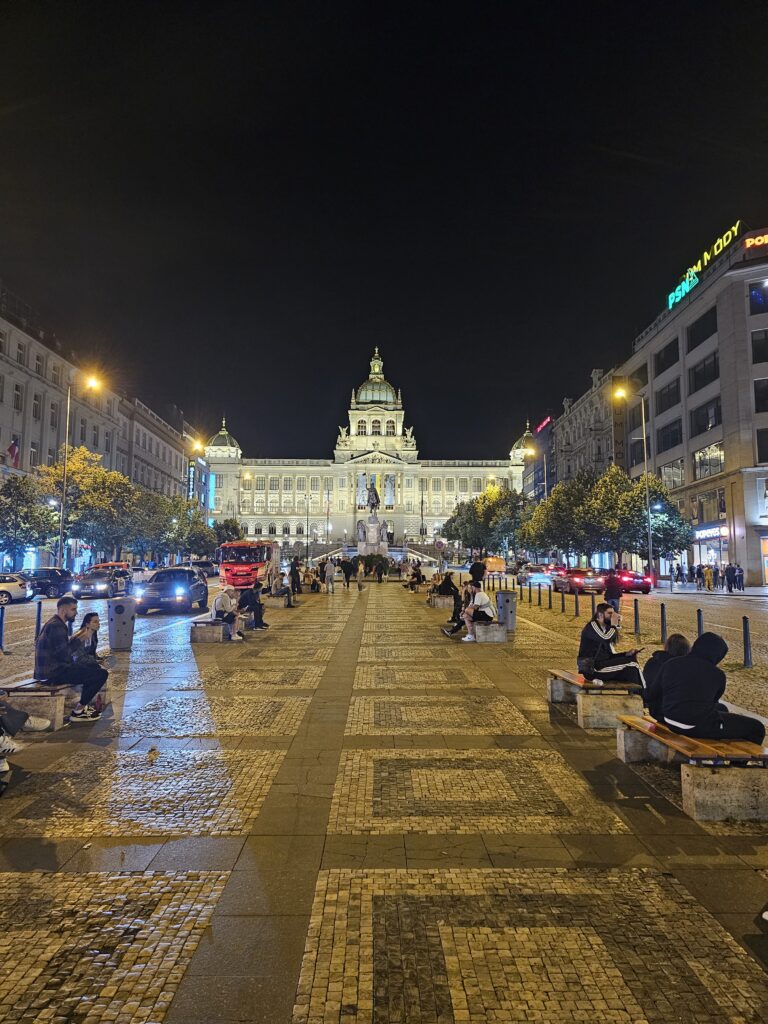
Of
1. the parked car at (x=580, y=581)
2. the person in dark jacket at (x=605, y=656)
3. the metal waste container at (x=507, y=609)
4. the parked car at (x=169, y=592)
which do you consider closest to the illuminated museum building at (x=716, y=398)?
the parked car at (x=580, y=581)

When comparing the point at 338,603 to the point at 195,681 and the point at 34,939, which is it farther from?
the point at 34,939

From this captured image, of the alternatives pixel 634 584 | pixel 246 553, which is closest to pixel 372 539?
pixel 246 553

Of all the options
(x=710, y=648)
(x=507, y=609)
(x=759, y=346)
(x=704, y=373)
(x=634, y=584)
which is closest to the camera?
(x=710, y=648)

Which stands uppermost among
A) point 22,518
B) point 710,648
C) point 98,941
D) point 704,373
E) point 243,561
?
point 704,373

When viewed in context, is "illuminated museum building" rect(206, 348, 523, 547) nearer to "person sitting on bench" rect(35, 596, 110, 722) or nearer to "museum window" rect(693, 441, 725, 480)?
"museum window" rect(693, 441, 725, 480)

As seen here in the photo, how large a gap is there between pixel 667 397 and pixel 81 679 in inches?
2297

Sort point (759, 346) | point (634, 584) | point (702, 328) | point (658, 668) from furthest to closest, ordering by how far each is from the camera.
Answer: point (702, 328) < point (759, 346) < point (634, 584) < point (658, 668)

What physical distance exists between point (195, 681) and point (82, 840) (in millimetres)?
6225

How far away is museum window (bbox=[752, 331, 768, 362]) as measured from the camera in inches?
1750

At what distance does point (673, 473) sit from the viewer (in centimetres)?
5644

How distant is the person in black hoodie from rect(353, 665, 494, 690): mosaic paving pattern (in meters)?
4.69

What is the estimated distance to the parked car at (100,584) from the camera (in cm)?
3400

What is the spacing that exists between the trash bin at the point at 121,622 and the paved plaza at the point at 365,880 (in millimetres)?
6481

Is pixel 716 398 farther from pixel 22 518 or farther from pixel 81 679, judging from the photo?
pixel 81 679
